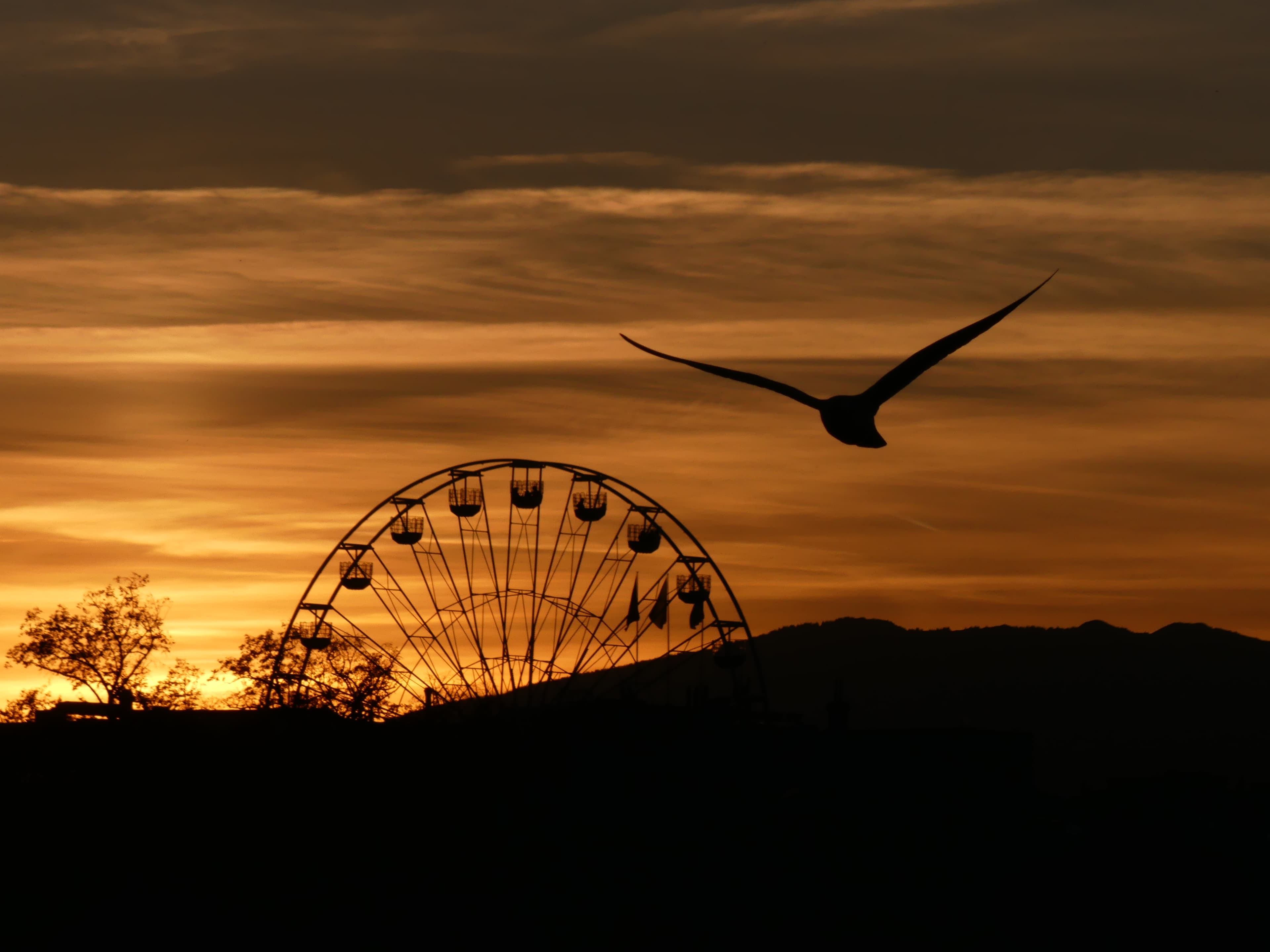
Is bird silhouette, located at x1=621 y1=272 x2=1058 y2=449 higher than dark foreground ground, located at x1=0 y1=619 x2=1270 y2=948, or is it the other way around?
bird silhouette, located at x1=621 y1=272 x2=1058 y2=449

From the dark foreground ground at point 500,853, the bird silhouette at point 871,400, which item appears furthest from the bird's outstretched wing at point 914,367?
the dark foreground ground at point 500,853

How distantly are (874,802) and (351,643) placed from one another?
26.8 m

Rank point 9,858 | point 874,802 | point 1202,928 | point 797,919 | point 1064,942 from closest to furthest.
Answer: point 9,858
point 797,919
point 1064,942
point 1202,928
point 874,802

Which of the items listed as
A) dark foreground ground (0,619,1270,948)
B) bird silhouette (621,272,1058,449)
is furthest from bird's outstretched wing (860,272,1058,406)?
dark foreground ground (0,619,1270,948)

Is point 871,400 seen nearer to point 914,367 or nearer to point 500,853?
point 914,367

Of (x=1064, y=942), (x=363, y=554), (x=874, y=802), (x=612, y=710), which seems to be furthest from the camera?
(x=612, y=710)

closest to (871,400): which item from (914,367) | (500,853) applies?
(914,367)

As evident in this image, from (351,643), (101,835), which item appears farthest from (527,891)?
(351,643)

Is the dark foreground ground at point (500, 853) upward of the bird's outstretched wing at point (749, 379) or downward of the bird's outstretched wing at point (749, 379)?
downward

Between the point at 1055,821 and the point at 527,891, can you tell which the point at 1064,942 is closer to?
the point at 527,891

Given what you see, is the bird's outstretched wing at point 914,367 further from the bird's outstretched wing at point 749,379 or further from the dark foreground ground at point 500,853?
the dark foreground ground at point 500,853

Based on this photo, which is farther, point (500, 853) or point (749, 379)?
point (500, 853)

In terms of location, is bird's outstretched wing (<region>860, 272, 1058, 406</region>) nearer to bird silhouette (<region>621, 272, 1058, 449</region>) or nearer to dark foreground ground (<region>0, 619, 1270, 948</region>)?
bird silhouette (<region>621, 272, 1058, 449</region>)

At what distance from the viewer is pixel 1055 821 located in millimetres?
88000
